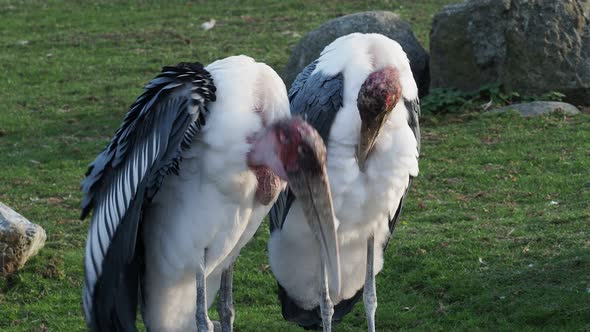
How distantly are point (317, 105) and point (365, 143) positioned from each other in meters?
0.34

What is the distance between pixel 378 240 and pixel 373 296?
28cm

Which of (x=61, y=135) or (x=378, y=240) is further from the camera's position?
(x=61, y=135)

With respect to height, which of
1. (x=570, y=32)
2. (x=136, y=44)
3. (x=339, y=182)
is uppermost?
(x=339, y=182)

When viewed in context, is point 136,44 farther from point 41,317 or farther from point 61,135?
point 41,317

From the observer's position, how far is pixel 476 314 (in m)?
5.84

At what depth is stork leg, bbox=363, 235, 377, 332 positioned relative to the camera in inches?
212

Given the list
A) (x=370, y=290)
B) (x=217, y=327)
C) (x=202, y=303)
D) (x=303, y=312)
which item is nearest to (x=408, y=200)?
(x=303, y=312)

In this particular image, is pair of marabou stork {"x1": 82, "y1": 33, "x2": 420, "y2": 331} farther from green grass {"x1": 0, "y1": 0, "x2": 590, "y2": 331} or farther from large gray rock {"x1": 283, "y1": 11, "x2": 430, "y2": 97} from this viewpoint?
large gray rock {"x1": 283, "y1": 11, "x2": 430, "y2": 97}

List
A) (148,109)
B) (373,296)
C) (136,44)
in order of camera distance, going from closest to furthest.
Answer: (148,109)
(373,296)
(136,44)

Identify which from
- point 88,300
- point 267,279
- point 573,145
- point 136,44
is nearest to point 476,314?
point 267,279

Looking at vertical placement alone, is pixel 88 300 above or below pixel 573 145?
above

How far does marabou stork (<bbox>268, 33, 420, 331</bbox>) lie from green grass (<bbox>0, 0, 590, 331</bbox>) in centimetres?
68

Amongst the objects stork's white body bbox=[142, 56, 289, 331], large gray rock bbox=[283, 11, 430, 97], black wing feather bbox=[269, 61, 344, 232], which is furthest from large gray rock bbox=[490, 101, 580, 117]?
stork's white body bbox=[142, 56, 289, 331]

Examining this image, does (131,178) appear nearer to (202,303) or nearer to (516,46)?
(202,303)
